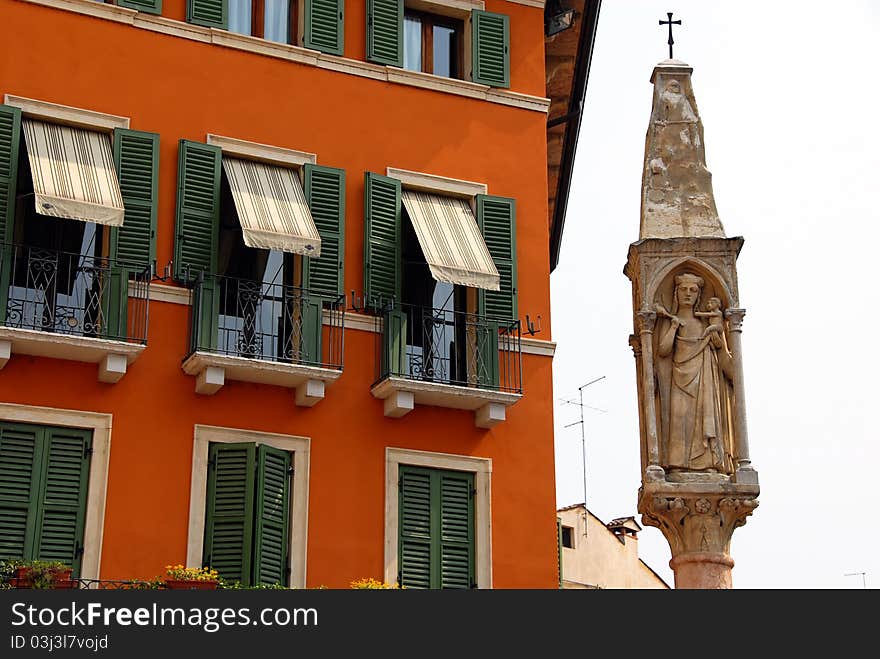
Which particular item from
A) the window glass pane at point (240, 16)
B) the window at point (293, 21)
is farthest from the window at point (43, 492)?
the window at point (293, 21)

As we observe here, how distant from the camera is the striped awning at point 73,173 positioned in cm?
1794

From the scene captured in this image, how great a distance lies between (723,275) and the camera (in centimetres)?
1964

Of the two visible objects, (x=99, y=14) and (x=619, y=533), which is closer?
(x=99, y=14)

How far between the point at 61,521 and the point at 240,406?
7.28ft

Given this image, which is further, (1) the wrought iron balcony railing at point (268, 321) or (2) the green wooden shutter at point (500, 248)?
(2) the green wooden shutter at point (500, 248)

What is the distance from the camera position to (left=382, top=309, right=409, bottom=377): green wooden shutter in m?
19.4

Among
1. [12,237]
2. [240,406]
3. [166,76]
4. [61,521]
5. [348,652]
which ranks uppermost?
[166,76]

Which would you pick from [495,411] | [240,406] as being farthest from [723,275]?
[240,406]

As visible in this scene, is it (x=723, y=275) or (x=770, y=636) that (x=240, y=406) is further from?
(x=770, y=636)

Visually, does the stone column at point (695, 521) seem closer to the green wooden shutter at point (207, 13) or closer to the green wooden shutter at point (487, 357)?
the green wooden shutter at point (487, 357)

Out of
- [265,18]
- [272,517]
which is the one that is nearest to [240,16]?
[265,18]

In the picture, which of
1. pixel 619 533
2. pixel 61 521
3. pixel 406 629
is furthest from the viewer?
pixel 619 533

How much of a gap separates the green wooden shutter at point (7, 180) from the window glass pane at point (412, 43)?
15.6ft

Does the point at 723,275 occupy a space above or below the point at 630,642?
above
